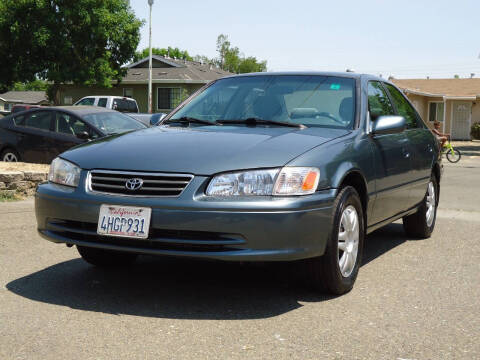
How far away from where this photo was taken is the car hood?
4.13 meters

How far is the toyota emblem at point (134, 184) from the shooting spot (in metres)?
4.14

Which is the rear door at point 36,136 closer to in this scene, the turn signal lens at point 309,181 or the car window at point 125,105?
the turn signal lens at point 309,181

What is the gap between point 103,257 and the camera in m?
5.33

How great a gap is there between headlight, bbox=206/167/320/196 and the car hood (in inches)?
1.9

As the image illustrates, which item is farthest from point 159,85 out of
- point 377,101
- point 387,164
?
point 387,164

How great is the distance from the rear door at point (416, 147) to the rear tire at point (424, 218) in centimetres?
28

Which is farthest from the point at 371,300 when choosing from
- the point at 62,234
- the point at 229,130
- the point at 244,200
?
the point at 62,234

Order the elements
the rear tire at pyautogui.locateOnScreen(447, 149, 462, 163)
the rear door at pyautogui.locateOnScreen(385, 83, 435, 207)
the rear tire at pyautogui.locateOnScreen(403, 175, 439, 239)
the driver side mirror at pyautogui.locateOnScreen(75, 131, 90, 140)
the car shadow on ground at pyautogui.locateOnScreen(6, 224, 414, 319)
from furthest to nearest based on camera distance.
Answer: the rear tire at pyautogui.locateOnScreen(447, 149, 462, 163) < the driver side mirror at pyautogui.locateOnScreen(75, 131, 90, 140) < the rear tire at pyautogui.locateOnScreen(403, 175, 439, 239) < the rear door at pyautogui.locateOnScreen(385, 83, 435, 207) < the car shadow on ground at pyautogui.locateOnScreen(6, 224, 414, 319)

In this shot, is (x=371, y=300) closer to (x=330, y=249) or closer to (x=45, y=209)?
(x=330, y=249)

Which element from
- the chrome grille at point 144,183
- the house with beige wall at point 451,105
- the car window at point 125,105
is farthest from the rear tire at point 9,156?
the house with beige wall at point 451,105

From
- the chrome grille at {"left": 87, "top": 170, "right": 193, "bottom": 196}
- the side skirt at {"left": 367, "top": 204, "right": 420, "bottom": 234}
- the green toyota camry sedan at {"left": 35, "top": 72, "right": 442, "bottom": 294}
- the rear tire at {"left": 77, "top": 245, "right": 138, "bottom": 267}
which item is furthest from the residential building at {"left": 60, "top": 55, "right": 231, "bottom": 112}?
→ the chrome grille at {"left": 87, "top": 170, "right": 193, "bottom": 196}

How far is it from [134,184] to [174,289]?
98 cm

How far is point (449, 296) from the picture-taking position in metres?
4.70

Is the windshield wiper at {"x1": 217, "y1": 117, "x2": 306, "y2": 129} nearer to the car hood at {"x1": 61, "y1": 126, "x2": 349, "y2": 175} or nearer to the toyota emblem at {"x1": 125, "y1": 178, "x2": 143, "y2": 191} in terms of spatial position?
the car hood at {"x1": 61, "y1": 126, "x2": 349, "y2": 175}
